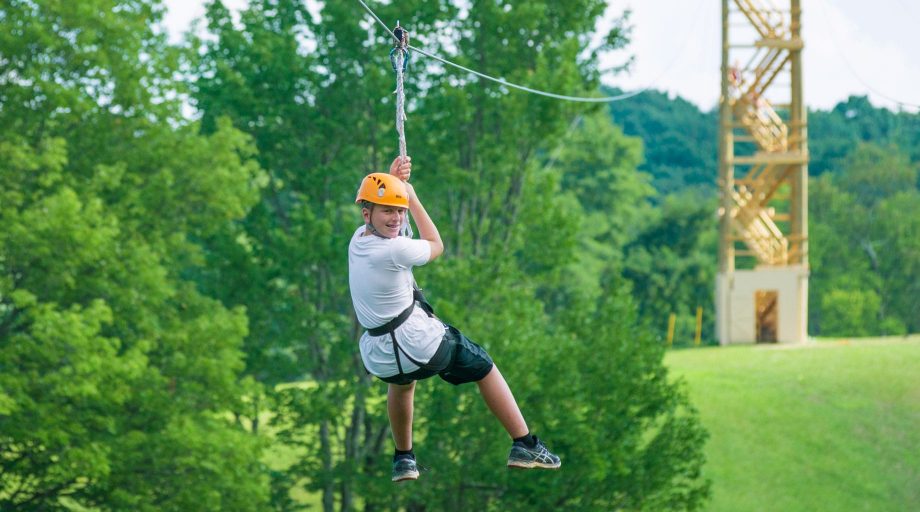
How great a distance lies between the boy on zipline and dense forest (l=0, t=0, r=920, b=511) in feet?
51.0

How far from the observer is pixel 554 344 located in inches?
1176

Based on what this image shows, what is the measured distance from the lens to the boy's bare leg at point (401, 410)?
359 inches

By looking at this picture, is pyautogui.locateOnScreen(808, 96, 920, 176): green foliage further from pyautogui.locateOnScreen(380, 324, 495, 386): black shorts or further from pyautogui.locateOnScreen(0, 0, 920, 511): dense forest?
pyautogui.locateOnScreen(380, 324, 495, 386): black shorts

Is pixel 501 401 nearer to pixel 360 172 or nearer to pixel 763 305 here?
pixel 360 172

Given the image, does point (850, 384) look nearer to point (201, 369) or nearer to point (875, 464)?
point (875, 464)

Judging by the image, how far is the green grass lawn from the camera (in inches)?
1373

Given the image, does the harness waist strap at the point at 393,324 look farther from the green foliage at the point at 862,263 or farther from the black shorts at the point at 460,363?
the green foliage at the point at 862,263

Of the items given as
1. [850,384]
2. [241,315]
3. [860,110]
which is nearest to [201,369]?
[241,315]

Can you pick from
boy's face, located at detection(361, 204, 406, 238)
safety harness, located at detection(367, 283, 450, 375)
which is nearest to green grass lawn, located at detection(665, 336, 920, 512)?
safety harness, located at detection(367, 283, 450, 375)

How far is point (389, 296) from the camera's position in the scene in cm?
861

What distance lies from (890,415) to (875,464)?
2.91m

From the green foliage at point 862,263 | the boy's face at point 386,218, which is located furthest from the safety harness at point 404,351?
the green foliage at point 862,263

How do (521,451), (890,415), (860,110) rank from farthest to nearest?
(860,110)
(890,415)
(521,451)

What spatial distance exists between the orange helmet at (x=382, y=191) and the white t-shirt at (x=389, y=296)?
0.28m
